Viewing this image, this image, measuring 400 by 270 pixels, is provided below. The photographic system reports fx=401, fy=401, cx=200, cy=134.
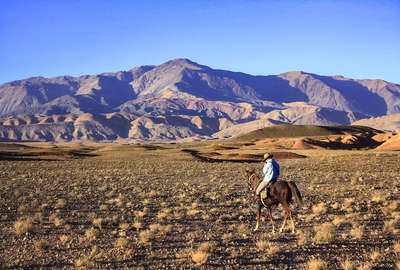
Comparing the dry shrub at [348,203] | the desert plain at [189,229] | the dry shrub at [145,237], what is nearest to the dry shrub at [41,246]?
the desert plain at [189,229]

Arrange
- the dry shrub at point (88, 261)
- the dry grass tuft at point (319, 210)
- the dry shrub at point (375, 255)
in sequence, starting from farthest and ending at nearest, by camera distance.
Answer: the dry grass tuft at point (319, 210), the dry shrub at point (375, 255), the dry shrub at point (88, 261)

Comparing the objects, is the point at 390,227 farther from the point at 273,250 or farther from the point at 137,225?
the point at 137,225

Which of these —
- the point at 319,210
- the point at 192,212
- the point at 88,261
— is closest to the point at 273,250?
the point at 88,261

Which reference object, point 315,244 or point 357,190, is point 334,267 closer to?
point 315,244

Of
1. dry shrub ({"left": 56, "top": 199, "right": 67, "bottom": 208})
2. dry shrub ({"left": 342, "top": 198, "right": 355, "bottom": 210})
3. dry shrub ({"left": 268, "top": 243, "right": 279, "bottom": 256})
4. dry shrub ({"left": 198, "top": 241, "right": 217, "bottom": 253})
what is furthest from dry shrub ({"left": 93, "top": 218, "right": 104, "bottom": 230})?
dry shrub ({"left": 342, "top": 198, "right": 355, "bottom": 210})

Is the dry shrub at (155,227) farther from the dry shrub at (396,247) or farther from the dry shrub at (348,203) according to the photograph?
the dry shrub at (348,203)

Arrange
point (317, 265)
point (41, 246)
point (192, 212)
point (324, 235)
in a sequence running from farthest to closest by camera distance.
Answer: point (192, 212) < point (324, 235) < point (41, 246) < point (317, 265)

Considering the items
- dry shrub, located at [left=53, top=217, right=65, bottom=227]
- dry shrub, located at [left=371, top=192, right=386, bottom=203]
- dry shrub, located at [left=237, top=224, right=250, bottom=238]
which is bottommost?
dry shrub, located at [left=53, top=217, right=65, bottom=227]

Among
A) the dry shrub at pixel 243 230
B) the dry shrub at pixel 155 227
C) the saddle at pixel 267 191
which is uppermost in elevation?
the saddle at pixel 267 191

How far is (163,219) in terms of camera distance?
1472cm

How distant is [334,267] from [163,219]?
23.3 feet

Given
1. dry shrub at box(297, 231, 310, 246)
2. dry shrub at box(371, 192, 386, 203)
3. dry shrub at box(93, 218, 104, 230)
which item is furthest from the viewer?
dry shrub at box(371, 192, 386, 203)

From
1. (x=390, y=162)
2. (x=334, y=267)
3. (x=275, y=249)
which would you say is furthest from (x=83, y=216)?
(x=390, y=162)

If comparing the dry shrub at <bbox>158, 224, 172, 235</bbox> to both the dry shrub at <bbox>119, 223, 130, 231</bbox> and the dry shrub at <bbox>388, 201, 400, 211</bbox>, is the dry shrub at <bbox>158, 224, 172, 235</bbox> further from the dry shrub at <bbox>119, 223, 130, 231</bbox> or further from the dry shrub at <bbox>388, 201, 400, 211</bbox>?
the dry shrub at <bbox>388, 201, 400, 211</bbox>
